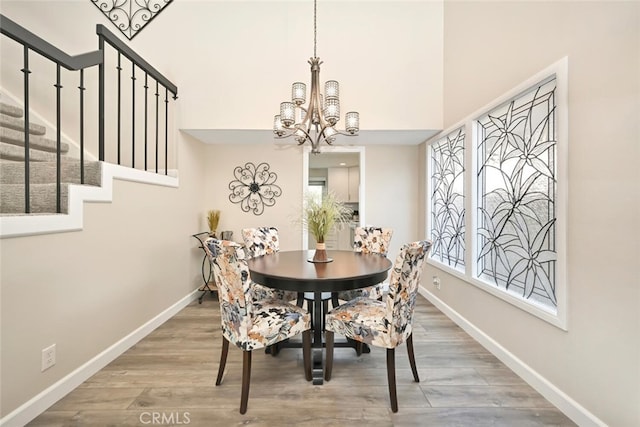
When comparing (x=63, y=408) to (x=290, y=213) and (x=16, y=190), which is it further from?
(x=290, y=213)

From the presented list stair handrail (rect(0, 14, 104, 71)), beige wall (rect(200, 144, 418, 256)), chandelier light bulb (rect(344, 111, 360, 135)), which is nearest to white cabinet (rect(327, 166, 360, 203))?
beige wall (rect(200, 144, 418, 256))

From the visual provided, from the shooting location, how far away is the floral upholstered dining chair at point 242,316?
5.37 ft

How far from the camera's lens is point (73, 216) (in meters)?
1.85

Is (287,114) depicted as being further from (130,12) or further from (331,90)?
(130,12)

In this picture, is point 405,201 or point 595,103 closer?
point 595,103

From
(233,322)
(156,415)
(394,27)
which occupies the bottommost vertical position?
(156,415)

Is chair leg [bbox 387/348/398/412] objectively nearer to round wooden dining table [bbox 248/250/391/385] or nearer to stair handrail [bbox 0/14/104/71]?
round wooden dining table [bbox 248/250/391/385]

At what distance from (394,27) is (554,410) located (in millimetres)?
3805

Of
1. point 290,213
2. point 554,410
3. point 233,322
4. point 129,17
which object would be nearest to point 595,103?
point 554,410

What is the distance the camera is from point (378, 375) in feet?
6.73

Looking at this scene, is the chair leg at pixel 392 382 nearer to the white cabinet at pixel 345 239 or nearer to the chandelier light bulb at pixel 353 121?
the chandelier light bulb at pixel 353 121

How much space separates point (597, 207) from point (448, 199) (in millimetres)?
1970

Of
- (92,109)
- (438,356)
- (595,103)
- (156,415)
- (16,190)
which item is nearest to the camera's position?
(595,103)

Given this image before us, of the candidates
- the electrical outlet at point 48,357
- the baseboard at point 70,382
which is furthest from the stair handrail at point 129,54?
the baseboard at point 70,382
